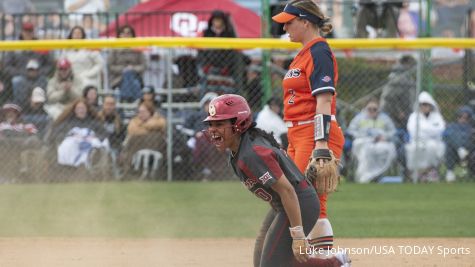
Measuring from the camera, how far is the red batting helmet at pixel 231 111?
549cm

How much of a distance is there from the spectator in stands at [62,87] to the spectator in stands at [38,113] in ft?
0.30

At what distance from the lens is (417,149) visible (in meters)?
12.9

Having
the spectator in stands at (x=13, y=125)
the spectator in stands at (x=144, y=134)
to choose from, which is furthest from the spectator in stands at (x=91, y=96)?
the spectator in stands at (x=13, y=125)

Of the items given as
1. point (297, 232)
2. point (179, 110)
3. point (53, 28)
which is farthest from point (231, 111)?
point (53, 28)

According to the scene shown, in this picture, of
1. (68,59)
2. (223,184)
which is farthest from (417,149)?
(68,59)

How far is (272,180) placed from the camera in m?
5.35

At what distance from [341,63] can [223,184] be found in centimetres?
241

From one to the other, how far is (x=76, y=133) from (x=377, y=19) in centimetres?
459

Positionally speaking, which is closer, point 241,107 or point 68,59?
point 241,107

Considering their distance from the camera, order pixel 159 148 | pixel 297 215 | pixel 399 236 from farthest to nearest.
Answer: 1. pixel 159 148
2. pixel 399 236
3. pixel 297 215

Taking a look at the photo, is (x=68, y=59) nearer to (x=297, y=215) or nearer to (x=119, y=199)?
(x=119, y=199)

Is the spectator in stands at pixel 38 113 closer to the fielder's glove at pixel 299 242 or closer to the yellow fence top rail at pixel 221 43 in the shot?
the yellow fence top rail at pixel 221 43

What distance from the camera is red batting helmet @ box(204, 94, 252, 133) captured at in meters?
5.49

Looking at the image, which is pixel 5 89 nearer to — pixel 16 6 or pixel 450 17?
pixel 16 6
